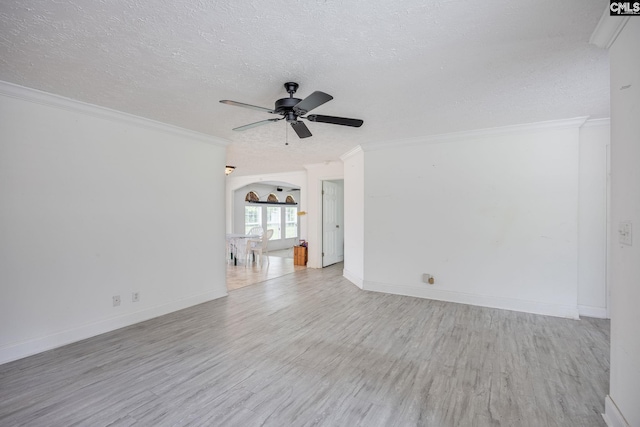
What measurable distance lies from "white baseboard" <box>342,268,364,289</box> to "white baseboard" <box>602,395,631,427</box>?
336 centimetres

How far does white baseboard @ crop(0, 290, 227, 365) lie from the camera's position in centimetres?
265

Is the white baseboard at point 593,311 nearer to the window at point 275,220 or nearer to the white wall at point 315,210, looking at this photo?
the white wall at point 315,210

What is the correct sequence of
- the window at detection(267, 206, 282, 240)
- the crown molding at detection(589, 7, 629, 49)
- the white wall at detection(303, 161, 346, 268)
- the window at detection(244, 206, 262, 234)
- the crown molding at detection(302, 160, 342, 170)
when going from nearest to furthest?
1. the crown molding at detection(589, 7, 629, 49)
2. the crown molding at detection(302, 160, 342, 170)
3. the white wall at detection(303, 161, 346, 268)
4. the window at detection(244, 206, 262, 234)
5. the window at detection(267, 206, 282, 240)

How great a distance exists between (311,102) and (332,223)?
5.18m

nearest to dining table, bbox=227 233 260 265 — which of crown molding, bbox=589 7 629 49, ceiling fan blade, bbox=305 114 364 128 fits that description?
ceiling fan blade, bbox=305 114 364 128

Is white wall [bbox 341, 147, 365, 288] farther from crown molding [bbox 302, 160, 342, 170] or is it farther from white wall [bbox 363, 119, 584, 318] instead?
crown molding [bbox 302, 160, 342, 170]

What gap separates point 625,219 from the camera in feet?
5.37

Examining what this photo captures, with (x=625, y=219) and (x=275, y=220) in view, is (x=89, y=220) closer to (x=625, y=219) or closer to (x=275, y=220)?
(x=625, y=219)

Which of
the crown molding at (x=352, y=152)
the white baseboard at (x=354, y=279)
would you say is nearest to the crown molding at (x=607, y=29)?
the crown molding at (x=352, y=152)

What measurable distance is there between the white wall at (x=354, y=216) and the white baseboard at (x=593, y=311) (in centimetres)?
293

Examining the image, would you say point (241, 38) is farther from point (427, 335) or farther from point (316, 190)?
point (316, 190)

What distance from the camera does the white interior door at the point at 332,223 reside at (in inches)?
277

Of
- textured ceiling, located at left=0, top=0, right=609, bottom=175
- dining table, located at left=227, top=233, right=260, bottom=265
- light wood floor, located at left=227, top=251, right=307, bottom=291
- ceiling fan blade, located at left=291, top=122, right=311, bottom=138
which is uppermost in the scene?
textured ceiling, located at left=0, top=0, right=609, bottom=175

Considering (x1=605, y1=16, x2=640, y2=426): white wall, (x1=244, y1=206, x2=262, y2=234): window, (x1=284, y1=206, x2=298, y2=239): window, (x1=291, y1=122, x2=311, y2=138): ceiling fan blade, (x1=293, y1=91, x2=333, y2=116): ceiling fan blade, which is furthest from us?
(x1=284, y1=206, x2=298, y2=239): window
